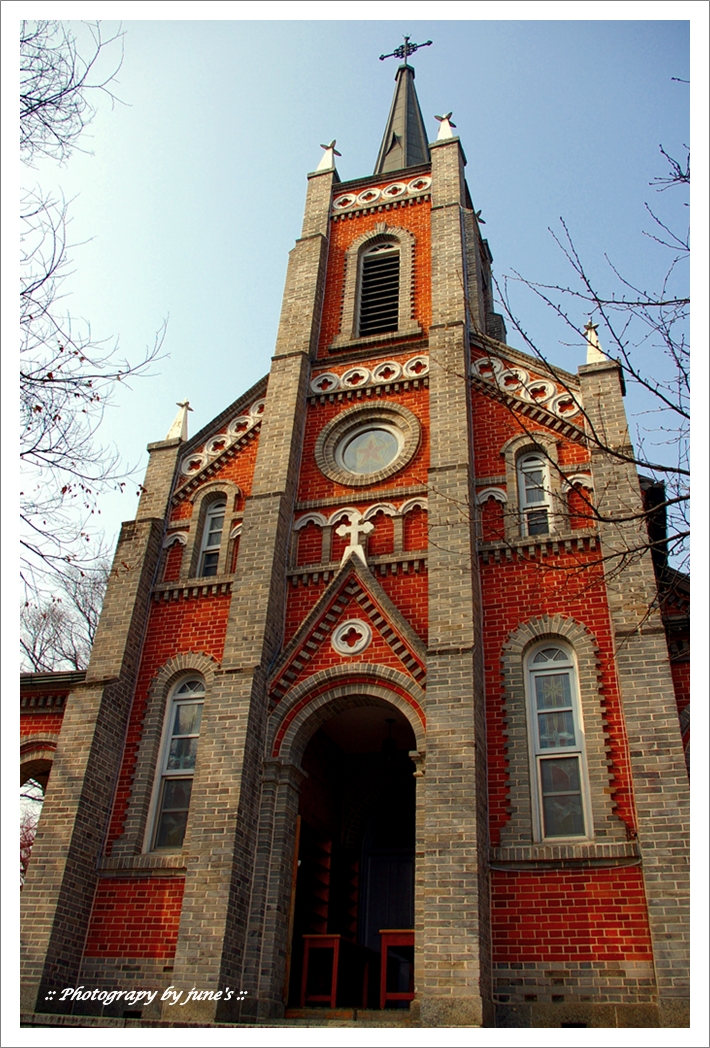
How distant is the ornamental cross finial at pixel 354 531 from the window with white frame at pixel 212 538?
2.57 meters

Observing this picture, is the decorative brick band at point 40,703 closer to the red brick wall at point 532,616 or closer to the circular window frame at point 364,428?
the circular window frame at point 364,428

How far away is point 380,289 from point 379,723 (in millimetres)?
10121

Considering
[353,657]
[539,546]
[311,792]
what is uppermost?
[539,546]

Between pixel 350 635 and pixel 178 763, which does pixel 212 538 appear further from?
pixel 178 763

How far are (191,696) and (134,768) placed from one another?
4.75 ft

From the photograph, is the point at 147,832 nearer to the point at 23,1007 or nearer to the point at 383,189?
the point at 23,1007

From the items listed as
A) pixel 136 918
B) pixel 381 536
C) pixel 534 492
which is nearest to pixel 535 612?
pixel 534 492

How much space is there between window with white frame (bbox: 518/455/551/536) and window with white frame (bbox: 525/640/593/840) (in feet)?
7.35

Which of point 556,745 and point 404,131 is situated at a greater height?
point 404,131

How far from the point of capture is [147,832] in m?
13.0

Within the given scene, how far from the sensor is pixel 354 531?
14586 millimetres

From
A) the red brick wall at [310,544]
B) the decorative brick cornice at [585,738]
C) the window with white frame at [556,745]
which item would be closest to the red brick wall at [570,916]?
the decorative brick cornice at [585,738]

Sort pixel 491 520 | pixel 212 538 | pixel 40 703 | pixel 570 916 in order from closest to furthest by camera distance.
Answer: pixel 570 916, pixel 491 520, pixel 40 703, pixel 212 538

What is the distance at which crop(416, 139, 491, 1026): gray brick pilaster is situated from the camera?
998 cm
